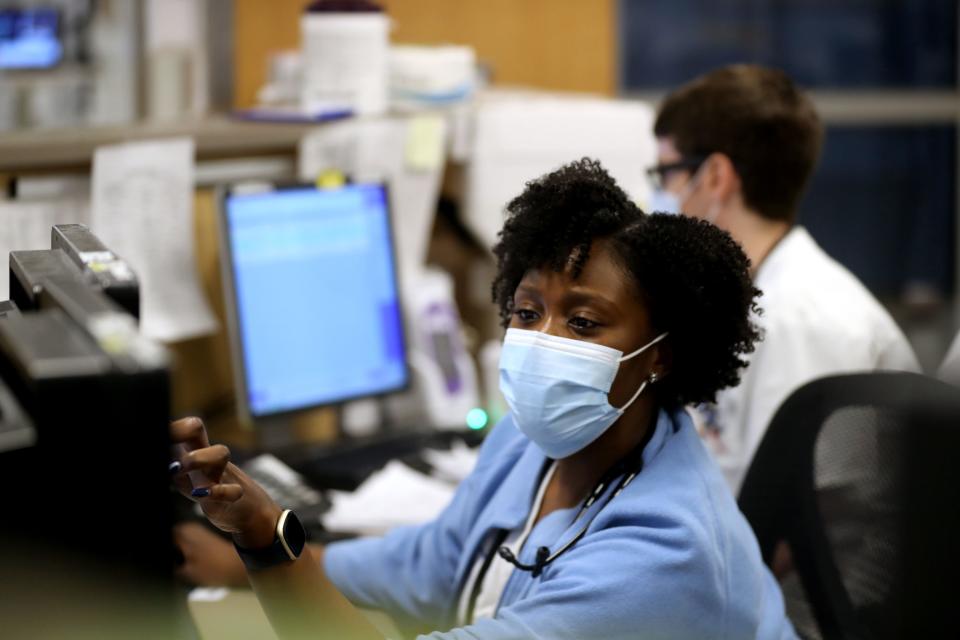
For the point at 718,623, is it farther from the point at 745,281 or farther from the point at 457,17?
the point at 457,17

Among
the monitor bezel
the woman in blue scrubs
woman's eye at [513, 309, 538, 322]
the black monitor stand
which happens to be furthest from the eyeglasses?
the black monitor stand

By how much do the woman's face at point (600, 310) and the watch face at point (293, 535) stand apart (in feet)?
1.13

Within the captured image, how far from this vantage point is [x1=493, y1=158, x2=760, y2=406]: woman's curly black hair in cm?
134

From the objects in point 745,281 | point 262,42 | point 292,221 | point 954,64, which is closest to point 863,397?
point 745,281

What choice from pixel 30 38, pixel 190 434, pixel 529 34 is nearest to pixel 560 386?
pixel 190 434

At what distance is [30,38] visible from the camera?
3.09 meters

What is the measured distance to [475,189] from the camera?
2.56 metres

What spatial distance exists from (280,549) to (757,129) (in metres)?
1.20

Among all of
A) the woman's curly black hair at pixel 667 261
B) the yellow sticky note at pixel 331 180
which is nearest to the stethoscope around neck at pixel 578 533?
the woman's curly black hair at pixel 667 261

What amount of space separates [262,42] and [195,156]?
3.87 ft

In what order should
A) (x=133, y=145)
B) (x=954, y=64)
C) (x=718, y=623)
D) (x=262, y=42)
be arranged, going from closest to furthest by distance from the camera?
(x=718, y=623), (x=133, y=145), (x=262, y=42), (x=954, y=64)

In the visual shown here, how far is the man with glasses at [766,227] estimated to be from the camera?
194 cm

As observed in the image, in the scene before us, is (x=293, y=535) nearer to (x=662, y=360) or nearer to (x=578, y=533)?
(x=578, y=533)

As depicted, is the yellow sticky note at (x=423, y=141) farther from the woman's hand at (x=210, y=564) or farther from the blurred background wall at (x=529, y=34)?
the blurred background wall at (x=529, y=34)
